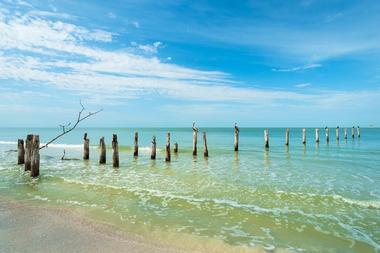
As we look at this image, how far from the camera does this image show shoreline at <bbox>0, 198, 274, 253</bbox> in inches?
254

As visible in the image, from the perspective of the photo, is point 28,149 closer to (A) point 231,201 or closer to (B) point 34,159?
(B) point 34,159

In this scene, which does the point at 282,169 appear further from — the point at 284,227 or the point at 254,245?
the point at 254,245

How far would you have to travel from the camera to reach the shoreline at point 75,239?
646 centimetres

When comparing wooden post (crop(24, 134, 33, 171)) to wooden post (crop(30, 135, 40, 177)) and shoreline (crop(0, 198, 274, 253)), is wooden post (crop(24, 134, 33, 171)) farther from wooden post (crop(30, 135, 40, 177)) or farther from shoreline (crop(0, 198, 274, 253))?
shoreline (crop(0, 198, 274, 253))

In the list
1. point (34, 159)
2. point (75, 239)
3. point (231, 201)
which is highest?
point (34, 159)

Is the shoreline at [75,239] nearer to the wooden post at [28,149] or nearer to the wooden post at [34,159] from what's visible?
the wooden post at [34,159]

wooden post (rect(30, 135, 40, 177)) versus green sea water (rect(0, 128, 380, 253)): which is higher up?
wooden post (rect(30, 135, 40, 177))

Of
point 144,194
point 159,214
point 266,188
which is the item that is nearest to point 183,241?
point 159,214

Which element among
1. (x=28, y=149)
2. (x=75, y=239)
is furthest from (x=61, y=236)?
(x=28, y=149)

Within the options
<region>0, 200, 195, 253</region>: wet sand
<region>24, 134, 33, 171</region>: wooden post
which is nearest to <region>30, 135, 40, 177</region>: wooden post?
<region>24, 134, 33, 171</region>: wooden post

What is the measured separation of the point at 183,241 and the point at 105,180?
9185 millimetres

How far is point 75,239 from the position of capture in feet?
22.9

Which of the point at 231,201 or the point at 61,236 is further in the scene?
the point at 231,201

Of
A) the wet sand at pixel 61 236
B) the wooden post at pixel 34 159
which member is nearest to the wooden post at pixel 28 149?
the wooden post at pixel 34 159
